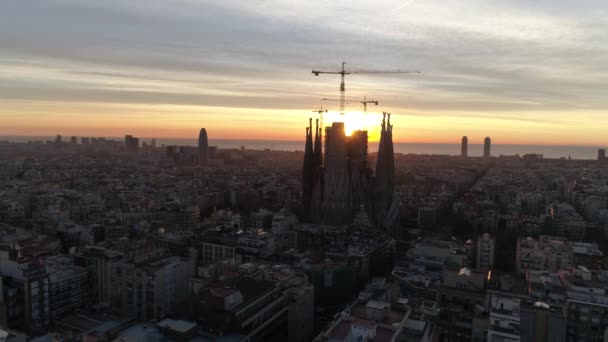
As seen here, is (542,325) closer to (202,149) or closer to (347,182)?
(347,182)

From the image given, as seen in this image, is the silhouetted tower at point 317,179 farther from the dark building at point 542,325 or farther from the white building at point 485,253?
Answer: the dark building at point 542,325

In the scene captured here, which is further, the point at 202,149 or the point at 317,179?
the point at 202,149

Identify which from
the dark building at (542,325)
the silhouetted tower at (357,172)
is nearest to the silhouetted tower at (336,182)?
the silhouetted tower at (357,172)

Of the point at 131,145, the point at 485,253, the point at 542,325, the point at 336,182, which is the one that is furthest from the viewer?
the point at 131,145

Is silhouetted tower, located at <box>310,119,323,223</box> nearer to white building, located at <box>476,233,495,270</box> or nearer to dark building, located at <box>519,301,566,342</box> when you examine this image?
white building, located at <box>476,233,495,270</box>

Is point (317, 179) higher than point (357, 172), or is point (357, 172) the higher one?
point (357, 172)

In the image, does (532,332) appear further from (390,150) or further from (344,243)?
(390,150)

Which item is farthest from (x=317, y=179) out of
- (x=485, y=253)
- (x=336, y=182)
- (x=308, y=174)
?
(x=485, y=253)

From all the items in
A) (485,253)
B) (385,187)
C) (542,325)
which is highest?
(385,187)

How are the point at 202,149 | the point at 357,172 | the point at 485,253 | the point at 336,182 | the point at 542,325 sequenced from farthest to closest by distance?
the point at 202,149 < the point at 357,172 < the point at 336,182 < the point at 485,253 < the point at 542,325
